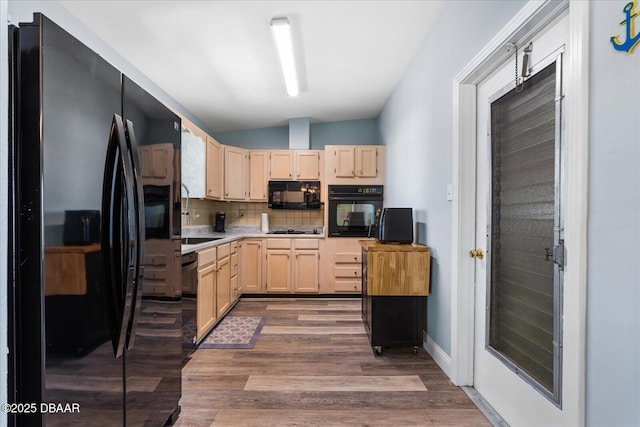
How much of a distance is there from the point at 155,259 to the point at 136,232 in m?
0.26

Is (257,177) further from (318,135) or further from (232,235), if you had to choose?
(318,135)

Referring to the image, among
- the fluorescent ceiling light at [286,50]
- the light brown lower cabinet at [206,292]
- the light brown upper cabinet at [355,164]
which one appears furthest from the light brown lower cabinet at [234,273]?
the fluorescent ceiling light at [286,50]

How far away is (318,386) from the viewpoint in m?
1.97

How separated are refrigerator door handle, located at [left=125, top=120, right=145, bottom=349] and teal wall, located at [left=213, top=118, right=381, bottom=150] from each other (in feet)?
12.7

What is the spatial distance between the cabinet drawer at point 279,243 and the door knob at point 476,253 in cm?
267

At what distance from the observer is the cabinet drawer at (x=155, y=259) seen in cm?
127

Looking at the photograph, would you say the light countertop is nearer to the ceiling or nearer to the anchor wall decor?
the ceiling

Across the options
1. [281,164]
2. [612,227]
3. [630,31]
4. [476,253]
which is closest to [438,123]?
[476,253]

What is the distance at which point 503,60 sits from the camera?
1642 mm

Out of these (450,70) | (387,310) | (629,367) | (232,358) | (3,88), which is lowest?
(232,358)

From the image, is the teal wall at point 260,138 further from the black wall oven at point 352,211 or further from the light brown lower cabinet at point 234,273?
the light brown lower cabinet at point 234,273

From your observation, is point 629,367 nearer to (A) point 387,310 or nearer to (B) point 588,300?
(B) point 588,300

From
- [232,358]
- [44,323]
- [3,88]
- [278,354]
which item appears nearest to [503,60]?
[3,88]

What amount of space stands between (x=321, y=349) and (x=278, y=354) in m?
0.37
